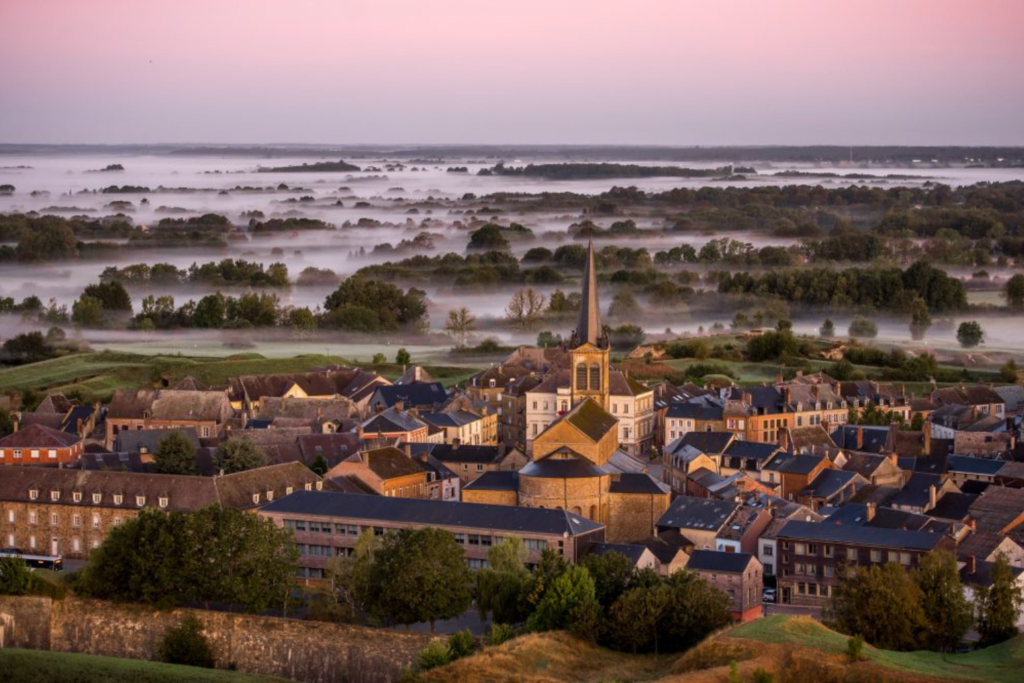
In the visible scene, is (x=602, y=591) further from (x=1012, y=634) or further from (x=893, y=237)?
(x=893, y=237)

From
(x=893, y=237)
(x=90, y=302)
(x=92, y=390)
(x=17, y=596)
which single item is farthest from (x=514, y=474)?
(x=893, y=237)

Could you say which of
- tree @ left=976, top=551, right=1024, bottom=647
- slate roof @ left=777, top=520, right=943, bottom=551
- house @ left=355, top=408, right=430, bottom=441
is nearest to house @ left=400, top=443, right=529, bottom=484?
house @ left=355, top=408, right=430, bottom=441

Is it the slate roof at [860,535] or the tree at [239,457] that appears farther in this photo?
the tree at [239,457]

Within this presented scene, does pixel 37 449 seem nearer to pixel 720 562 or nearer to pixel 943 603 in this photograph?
pixel 720 562

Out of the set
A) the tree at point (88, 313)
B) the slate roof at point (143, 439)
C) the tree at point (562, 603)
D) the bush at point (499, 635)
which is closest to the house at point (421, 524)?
the tree at point (562, 603)

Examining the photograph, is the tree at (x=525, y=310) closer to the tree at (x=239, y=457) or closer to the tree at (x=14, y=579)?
the tree at (x=239, y=457)

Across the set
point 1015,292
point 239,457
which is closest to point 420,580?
point 239,457
